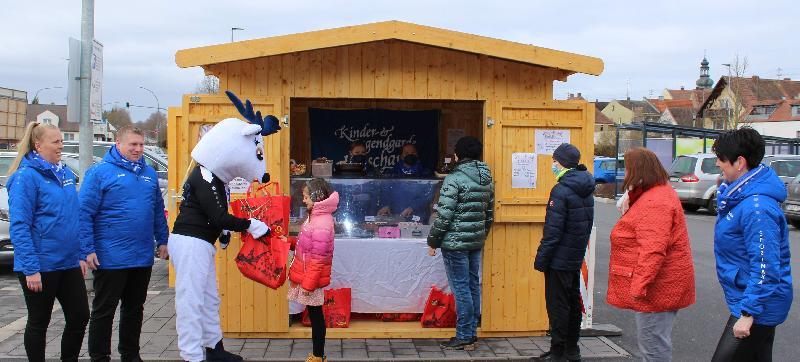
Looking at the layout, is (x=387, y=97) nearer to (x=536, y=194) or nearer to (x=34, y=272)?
(x=536, y=194)

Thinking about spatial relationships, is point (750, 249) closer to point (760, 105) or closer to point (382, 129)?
point (382, 129)

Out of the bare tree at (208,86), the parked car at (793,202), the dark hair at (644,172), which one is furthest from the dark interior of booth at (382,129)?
the bare tree at (208,86)

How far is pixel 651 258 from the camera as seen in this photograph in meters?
4.18

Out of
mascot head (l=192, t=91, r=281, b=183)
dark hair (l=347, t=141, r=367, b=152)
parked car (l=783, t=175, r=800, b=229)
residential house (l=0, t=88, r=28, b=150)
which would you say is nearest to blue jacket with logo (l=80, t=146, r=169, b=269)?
mascot head (l=192, t=91, r=281, b=183)

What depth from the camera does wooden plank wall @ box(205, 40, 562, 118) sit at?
6.48m

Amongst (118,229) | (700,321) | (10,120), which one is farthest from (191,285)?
(10,120)

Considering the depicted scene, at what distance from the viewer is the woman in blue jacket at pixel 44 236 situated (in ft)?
15.3

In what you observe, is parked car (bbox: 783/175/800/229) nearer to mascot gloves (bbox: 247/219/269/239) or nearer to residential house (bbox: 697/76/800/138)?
mascot gloves (bbox: 247/219/269/239)

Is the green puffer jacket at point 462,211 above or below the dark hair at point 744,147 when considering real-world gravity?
below

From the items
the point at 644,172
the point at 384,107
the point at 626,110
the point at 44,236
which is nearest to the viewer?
the point at 644,172

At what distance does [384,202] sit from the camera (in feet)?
25.7

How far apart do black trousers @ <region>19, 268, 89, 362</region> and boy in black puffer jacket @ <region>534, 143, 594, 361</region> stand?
3.30 metres

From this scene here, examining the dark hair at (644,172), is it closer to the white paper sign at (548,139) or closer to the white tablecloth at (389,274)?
the white paper sign at (548,139)

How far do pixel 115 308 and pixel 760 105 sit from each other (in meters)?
60.1
